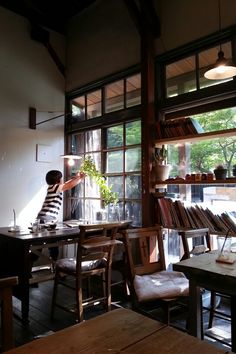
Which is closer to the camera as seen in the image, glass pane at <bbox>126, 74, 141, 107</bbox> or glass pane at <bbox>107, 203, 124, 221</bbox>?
glass pane at <bbox>126, 74, 141, 107</bbox>

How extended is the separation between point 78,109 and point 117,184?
1467 mm

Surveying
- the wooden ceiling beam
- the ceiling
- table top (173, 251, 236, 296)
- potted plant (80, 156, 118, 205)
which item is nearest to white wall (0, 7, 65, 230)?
the ceiling

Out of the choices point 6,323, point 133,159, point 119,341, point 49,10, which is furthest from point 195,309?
point 49,10

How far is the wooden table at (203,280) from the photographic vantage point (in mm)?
1528

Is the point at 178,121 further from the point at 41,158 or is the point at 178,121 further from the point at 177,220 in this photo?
the point at 41,158

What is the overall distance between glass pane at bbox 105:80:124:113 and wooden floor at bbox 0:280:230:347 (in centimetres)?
233

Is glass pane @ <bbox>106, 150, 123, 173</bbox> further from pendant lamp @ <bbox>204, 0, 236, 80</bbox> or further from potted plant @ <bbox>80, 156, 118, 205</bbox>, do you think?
pendant lamp @ <bbox>204, 0, 236, 80</bbox>

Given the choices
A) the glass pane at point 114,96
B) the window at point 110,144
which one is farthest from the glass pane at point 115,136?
the glass pane at point 114,96

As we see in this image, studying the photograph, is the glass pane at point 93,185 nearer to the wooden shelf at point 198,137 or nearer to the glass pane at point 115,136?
the glass pane at point 115,136

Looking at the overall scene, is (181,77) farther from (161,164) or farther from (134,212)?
(134,212)

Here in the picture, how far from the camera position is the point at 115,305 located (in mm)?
2953

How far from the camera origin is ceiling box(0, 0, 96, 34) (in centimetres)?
403

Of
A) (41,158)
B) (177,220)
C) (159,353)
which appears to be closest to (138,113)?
(177,220)

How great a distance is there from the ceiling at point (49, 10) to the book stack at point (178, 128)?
7.79 ft
